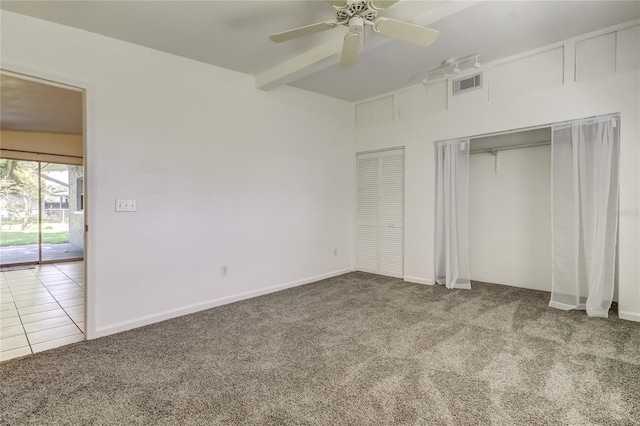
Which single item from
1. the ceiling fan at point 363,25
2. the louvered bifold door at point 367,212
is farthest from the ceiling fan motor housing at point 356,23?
the louvered bifold door at point 367,212

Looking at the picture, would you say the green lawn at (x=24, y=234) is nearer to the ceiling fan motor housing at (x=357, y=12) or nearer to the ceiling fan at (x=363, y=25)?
the ceiling fan at (x=363, y=25)

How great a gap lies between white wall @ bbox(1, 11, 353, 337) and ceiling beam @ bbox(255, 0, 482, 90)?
1.31 ft

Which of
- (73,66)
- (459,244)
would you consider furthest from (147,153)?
(459,244)

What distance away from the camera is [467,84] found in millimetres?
4027

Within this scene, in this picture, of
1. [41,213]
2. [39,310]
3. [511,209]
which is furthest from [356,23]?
[41,213]

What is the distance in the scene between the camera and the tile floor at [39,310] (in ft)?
9.04

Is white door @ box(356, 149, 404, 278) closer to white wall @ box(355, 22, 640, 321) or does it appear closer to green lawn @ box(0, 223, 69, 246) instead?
white wall @ box(355, 22, 640, 321)

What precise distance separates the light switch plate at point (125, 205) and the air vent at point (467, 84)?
13.4 ft

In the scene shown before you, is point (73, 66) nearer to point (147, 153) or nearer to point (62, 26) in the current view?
point (62, 26)

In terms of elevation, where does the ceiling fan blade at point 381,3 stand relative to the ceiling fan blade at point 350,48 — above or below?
above

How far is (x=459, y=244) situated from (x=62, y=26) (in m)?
4.88

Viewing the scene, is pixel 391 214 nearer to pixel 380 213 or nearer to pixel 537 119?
pixel 380 213

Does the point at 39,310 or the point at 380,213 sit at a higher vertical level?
the point at 380,213

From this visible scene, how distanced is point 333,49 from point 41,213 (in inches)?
286
